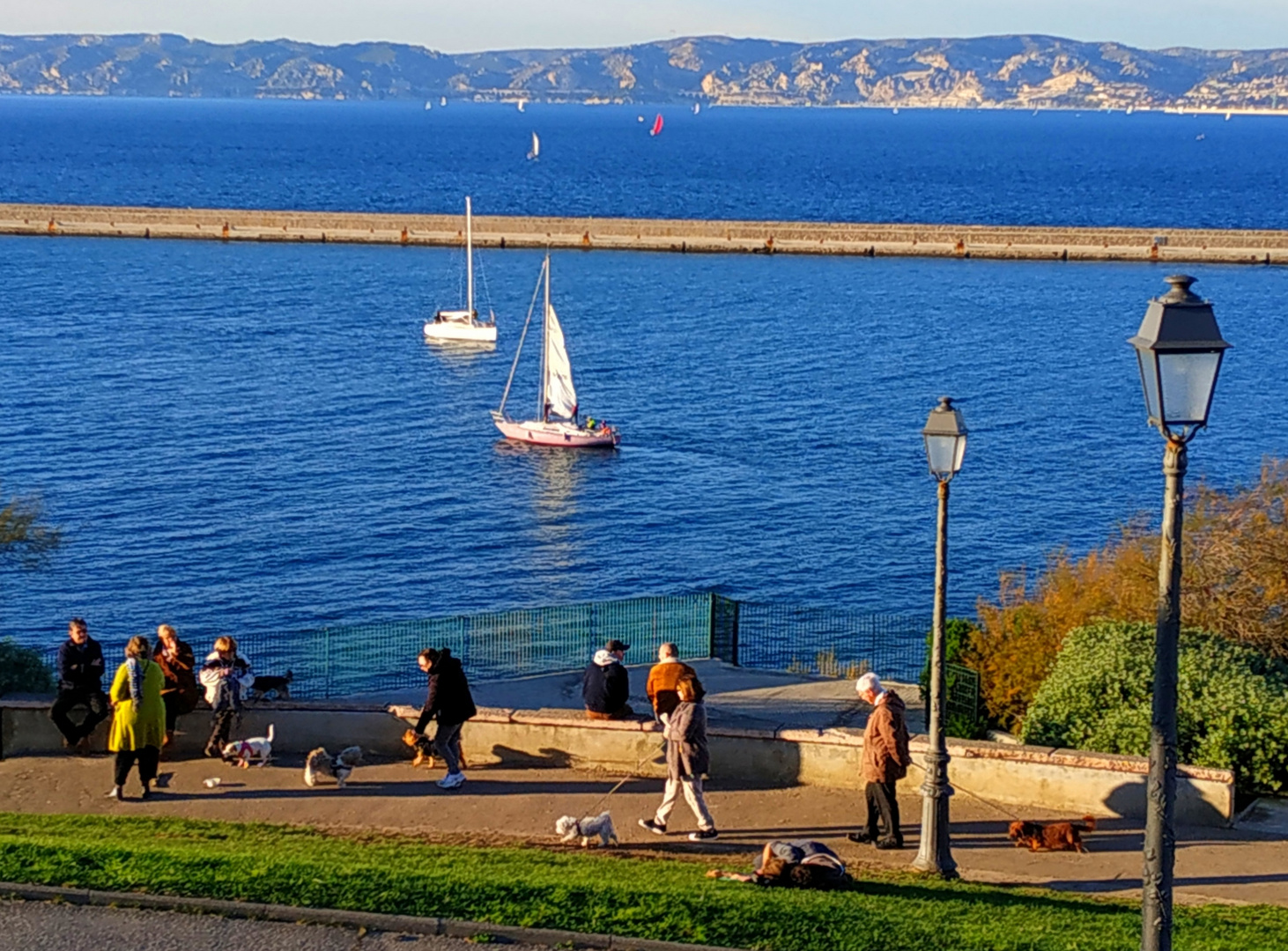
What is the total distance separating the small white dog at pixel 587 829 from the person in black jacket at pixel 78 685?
4804 millimetres

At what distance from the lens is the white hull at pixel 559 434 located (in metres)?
51.8

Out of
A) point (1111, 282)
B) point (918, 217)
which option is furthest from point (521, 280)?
point (918, 217)

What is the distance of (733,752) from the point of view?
14.6 m

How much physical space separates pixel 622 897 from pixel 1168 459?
488cm

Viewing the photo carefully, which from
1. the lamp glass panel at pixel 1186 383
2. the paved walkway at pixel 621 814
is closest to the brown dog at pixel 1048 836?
the paved walkway at pixel 621 814

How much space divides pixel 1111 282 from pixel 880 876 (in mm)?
83880

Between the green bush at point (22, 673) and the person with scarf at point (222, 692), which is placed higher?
the person with scarf at point (222, 692)

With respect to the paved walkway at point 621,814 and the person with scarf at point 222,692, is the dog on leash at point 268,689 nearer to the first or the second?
the person with scarf at point 222,692

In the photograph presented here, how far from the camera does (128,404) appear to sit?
56312 mm

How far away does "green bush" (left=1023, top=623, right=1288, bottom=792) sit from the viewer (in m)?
14.4

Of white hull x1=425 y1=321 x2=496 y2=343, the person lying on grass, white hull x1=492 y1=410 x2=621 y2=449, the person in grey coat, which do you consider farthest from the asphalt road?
white hull x1=425 y1=321 x2=496 y2=343

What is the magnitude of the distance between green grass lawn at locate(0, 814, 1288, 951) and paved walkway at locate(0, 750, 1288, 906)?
23.3 inches

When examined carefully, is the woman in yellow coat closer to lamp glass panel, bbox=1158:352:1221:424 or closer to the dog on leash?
the dog on leash

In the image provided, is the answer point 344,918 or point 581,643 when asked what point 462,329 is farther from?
point 344,918
